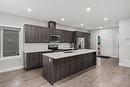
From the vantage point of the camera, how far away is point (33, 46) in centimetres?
466

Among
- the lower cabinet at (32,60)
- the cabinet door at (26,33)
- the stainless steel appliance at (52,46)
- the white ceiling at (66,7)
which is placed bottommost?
the lower cabinet at (32,60)

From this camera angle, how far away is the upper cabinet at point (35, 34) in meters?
4.14

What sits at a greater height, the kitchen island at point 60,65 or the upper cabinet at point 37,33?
the upper cabinet at point 37,33

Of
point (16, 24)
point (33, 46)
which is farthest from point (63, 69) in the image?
point (16, 24)

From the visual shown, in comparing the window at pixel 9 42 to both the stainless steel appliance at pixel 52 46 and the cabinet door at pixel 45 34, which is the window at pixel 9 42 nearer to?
the cabinet door at pixel 45 34

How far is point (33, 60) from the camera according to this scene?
408cm

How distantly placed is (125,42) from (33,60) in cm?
490

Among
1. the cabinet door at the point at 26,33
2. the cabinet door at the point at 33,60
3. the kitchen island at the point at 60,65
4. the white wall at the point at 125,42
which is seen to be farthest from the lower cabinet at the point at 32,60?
the white wall at the point at 125,42

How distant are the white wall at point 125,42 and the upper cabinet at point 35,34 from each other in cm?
413

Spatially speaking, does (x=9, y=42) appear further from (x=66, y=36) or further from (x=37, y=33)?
(x=66, y=36)

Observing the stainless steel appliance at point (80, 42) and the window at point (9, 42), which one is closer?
the window at point (9, 42)

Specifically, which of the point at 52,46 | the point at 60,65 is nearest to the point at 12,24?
the point at 52,46

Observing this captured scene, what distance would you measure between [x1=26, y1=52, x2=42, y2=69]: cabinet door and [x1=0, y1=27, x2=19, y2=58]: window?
0.86 m

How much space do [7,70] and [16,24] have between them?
7.23 feet
